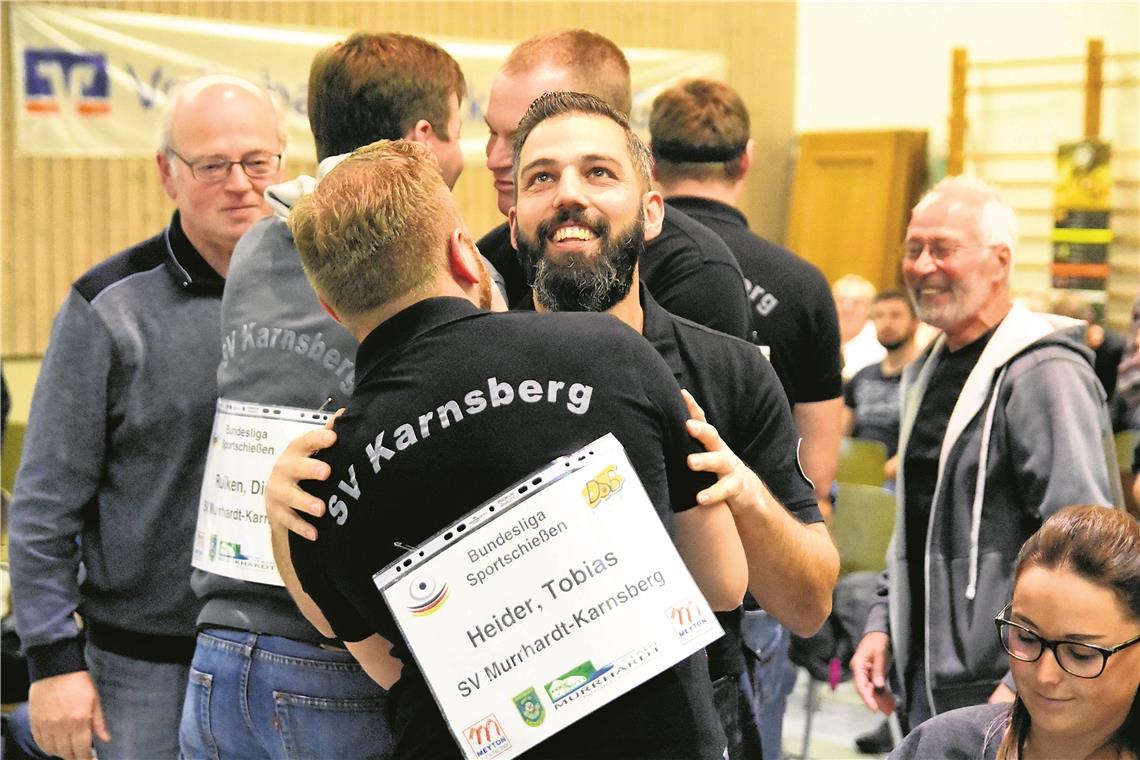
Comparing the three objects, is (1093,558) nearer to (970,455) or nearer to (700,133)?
(970,455)

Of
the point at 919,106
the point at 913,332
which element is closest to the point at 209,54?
the point at 913,332

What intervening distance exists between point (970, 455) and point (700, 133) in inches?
34.8

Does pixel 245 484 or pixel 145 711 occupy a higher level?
pixel 245 484

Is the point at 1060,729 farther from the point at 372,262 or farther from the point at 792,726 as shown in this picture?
the point at 792,726

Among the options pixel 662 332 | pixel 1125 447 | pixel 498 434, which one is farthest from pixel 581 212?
pixel 1125 447

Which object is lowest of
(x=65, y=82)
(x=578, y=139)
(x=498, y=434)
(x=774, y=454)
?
(x=774, y=454)

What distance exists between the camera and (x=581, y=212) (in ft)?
5.73

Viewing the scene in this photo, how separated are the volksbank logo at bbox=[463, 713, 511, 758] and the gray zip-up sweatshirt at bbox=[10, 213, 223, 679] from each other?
105 cm

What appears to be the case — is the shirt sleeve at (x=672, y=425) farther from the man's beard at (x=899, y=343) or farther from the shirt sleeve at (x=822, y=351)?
the man's beard at (x=899, y=343)

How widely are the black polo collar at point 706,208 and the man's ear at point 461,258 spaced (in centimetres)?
143

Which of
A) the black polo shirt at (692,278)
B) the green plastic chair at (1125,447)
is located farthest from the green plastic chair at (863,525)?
the black polo shirt at (692,278)

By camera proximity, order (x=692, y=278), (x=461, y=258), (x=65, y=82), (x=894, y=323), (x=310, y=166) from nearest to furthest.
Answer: (x=461, y=258) → (x=692, y=278) → (x=894, y=323) → (x=65, y=82) → (x=310, y=166)

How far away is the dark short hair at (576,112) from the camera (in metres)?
1.78

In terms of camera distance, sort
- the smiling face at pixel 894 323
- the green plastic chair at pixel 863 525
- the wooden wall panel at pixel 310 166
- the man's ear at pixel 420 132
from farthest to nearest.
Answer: the wooden wall panel at pixel 310 166
the smiling face at pixel 894 323
the green plastic chair at pixel 863 525
the man's ear at pixel 420 132
